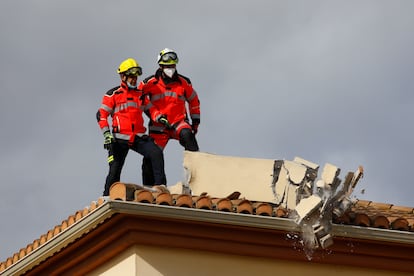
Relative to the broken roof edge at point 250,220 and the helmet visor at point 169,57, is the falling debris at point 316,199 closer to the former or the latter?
the broken roof edge at point 250,220

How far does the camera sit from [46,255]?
14.4 metres

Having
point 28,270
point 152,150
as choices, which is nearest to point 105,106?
point 152,150

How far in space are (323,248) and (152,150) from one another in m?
3.38

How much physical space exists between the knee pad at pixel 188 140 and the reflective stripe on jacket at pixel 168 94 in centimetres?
22

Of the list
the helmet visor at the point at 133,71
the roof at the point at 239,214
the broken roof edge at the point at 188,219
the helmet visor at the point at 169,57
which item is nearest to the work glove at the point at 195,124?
the helmet visor at the point at 169,57

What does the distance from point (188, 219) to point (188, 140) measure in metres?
3.73

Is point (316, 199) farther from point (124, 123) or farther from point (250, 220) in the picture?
point (124, 123)

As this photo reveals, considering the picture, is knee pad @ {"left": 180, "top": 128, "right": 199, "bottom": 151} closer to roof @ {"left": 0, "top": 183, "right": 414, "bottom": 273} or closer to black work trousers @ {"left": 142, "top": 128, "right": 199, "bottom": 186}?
black work trousers @ {"left": 142, "top": 128, "right": 199, "bottom": 186}

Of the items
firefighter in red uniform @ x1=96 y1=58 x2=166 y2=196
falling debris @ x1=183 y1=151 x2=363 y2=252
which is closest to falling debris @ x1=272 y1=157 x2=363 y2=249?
falling debris @ x1=183 y1=151 x2=363 y2=252

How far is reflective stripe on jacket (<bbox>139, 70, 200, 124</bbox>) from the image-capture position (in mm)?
16906

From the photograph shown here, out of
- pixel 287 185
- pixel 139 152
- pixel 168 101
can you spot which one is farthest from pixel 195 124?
pixel 287 185

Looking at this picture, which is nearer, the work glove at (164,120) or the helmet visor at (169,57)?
the work glove at (164,120)

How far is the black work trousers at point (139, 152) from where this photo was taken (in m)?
16.1

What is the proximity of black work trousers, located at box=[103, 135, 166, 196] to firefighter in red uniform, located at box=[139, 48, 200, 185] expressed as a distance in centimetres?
44
